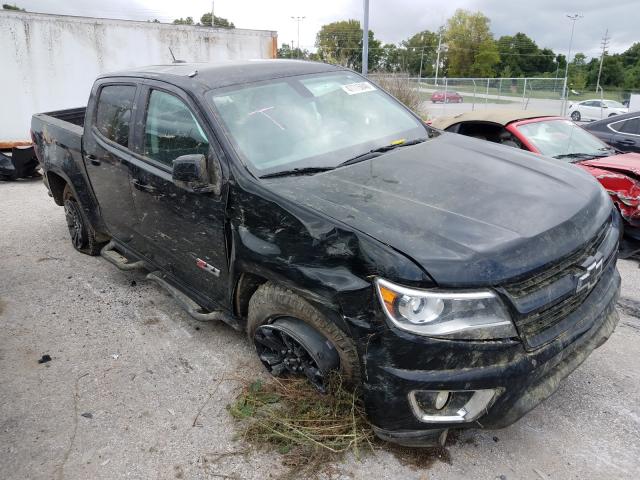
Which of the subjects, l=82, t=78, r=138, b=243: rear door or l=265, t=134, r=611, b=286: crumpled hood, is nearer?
l=265, t=134, r=611, b=286: crumpled hood

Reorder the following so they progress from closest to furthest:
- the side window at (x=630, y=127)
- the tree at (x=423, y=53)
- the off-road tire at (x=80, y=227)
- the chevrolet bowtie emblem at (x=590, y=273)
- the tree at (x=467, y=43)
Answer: the chevrolet bowtie emblem at (x=590, y=273) < the off-road tire at (x=80, y=227) < the side window at (x=630, y=127) < the tree at (x=467, y=43) < the tree at (x=423, y=53)

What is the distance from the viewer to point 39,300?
4.41 meters

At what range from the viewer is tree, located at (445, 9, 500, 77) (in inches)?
3403

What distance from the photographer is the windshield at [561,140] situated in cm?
565

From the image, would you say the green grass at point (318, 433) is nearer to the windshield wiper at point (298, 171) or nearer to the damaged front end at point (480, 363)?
the damaged front end at point (480, 363)

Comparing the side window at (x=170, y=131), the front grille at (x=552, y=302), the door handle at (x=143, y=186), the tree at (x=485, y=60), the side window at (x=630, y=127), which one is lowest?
the front grille at (x=552, y=302)

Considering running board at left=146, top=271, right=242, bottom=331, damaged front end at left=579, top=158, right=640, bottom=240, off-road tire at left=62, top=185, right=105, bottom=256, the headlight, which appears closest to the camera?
the headlight

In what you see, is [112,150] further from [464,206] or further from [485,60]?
[485,60]

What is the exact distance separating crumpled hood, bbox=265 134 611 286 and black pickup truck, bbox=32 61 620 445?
0.4 inches

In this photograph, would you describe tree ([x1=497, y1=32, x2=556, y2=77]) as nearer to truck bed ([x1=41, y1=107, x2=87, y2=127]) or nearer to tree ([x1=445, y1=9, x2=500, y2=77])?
tree ([x1=445, y1=9, x2=500, y2=77])

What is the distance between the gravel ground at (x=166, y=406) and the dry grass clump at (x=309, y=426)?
0.08 metres

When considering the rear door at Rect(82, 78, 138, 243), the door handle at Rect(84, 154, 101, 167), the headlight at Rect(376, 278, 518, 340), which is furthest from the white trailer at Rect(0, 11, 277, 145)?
the headlight at Rect(376, 278, 518, 340)

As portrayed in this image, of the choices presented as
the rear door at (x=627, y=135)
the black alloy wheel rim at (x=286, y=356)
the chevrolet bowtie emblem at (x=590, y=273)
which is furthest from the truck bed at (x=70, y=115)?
the rear door at (x=627, y=135)

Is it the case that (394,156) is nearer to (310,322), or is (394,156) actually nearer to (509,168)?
(509,168)
